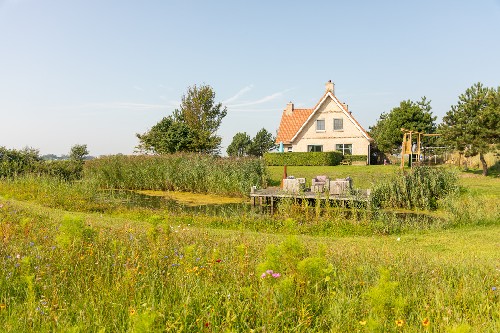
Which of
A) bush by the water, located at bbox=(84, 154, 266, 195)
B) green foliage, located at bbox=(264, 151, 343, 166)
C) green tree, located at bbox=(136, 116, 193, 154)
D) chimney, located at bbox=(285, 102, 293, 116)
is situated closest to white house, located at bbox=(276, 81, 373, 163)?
green foliage, located at bbox=(264, 151, 343, 166)

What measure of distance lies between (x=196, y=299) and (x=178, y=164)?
20.2 meters

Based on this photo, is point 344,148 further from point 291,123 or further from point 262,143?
point 262,143

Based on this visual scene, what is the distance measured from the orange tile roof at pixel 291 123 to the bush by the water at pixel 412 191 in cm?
2514

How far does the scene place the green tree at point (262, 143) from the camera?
75.6m

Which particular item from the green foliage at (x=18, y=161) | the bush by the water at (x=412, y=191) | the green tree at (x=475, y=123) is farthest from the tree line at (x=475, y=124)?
the green foliage at (x=18, y=161)

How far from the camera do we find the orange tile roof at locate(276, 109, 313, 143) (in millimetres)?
42625

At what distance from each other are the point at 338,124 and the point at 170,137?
17323 millimetres

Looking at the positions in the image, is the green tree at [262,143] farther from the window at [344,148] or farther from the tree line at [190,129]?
the window at [344,148]

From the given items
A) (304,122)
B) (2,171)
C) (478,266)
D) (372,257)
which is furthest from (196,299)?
(304,122)

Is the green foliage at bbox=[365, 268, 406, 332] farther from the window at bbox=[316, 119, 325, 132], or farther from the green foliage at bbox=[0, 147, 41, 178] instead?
the window at bbox=[316, 119, 325, 132]

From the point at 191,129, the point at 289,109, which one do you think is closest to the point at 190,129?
the point at 191,129

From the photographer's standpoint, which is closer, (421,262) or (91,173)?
(421,262)

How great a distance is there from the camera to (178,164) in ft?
77.6

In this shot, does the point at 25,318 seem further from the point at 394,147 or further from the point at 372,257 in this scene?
the point at 394,147
